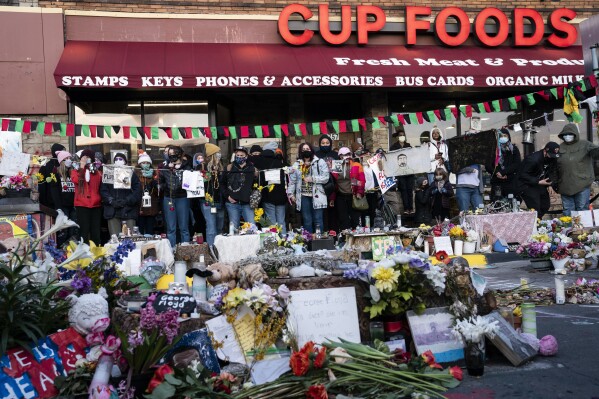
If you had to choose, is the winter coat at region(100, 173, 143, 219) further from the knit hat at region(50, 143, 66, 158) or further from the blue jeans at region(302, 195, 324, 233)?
the blue jeans at region(302, 195, 324, 233)

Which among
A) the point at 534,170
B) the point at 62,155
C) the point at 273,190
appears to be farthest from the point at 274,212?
the point at 534,170

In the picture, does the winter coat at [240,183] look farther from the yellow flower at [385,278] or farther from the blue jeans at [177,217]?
the yellow flower at [385,278]

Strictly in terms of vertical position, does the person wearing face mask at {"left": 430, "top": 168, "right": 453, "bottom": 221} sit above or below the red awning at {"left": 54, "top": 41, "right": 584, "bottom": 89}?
below

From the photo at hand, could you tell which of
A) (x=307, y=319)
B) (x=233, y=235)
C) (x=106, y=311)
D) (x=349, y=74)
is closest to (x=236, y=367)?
(x=307, y=319)

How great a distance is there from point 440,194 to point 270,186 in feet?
13.3

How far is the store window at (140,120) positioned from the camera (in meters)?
15.8

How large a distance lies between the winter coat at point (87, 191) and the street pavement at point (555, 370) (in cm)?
859

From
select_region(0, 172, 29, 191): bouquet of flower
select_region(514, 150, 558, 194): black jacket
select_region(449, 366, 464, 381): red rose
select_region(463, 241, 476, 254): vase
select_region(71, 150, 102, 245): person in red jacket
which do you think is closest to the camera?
select_region(449, 366, 464, 381): red rose

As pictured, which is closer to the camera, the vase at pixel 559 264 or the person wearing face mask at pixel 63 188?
the vase at pixel 559 264

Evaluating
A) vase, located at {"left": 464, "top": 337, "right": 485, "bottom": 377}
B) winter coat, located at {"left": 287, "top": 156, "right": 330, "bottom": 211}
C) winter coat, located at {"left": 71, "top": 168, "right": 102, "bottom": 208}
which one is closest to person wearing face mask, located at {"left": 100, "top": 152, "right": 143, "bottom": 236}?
winter coat, located at {"left": 71, "top": 168, "right": 102, "bottom": 208}

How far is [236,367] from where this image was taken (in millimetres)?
5074

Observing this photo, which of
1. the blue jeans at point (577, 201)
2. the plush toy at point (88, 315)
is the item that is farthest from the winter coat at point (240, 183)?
the plush toy at point (88, 315)

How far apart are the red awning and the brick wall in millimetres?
965

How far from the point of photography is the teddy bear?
537 cm
